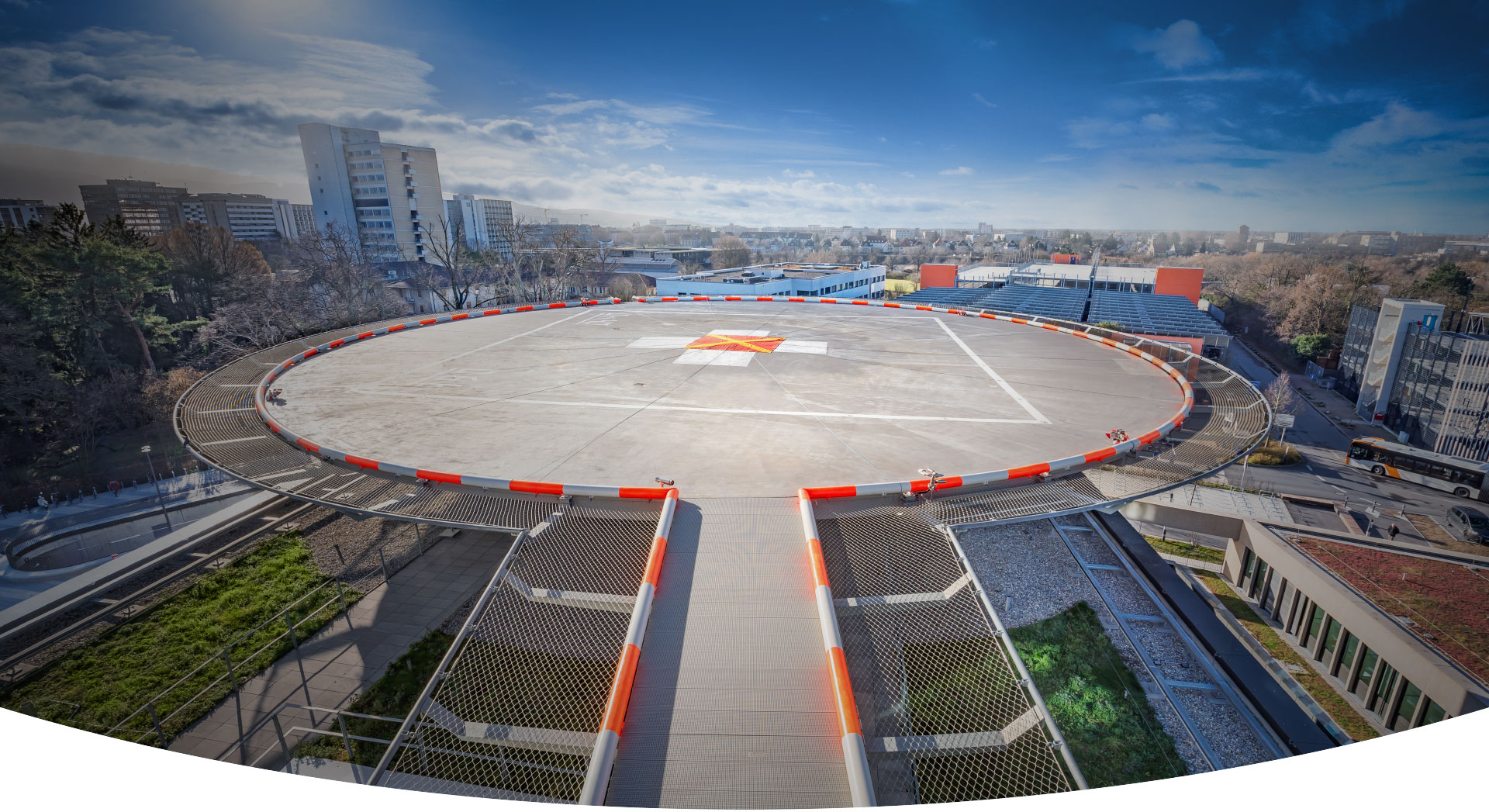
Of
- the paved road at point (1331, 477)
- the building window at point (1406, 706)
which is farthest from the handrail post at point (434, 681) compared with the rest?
the paved road at point (1331, 477)

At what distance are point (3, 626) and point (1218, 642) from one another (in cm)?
1911

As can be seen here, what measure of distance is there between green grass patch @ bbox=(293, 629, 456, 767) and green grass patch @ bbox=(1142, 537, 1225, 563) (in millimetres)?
16853

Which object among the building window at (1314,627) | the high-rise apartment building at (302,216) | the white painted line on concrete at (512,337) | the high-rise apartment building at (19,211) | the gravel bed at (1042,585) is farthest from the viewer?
the high-rise apartment building at (302,216)

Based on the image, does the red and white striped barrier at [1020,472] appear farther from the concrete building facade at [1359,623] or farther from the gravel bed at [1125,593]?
the concrete building facade at [1359,623]

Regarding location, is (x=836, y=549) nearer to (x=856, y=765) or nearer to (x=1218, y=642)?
(x=856, y=765)

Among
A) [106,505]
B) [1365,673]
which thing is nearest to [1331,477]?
[1365,673]

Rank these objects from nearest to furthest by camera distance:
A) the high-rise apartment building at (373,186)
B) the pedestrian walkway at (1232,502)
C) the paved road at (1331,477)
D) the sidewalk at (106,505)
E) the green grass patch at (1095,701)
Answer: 1. the green grass patch at (1095,701)
2. the sidewalk at (106,505)
3. the pedestrian walkway at (1232,502)
4. the paved road at (1331,477)
5. the high-rise apartment building at (373,186)

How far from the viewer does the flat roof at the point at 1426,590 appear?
Answer: 9.31 meters

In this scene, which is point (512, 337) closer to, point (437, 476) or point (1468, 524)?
point (437, 476)

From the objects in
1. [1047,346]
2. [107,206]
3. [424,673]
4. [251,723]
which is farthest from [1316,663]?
[107,206]

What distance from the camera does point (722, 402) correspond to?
36.1ft

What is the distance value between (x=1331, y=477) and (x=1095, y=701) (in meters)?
22.3

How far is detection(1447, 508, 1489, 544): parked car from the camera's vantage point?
1645 cm

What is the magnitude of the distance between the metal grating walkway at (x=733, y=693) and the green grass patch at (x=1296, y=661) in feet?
31.6
